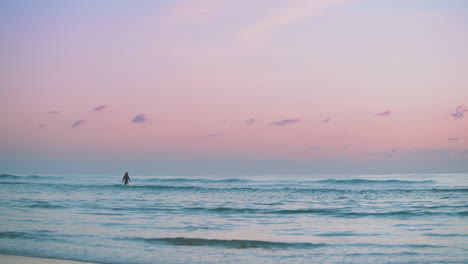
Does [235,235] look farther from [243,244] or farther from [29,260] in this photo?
[29,260]

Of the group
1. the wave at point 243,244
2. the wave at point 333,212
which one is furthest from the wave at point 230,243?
the wave at point 333,212

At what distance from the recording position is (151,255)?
10.6 metres

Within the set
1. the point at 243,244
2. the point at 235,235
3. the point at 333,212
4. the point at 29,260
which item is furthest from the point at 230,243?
the point at 333,212

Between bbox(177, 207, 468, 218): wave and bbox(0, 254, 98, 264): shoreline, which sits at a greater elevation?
bbox(177, 207, 468, 218): wave

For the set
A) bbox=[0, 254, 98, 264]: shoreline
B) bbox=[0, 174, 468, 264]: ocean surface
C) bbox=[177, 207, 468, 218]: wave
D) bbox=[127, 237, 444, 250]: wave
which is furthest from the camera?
bbox=[177, 207, 468, 218]: wave

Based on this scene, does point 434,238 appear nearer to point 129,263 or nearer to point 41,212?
point 129,263

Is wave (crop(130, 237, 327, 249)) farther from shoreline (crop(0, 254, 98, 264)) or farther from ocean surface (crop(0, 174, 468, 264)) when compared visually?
shoreline (crop(0, 254, 98, 264))

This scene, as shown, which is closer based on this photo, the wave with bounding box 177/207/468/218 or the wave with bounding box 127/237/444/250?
the wave with bounding box 127/237/444/250

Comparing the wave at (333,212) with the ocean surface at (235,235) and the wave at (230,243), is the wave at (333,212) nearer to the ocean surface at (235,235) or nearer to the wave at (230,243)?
the ocean surface at (235,235)

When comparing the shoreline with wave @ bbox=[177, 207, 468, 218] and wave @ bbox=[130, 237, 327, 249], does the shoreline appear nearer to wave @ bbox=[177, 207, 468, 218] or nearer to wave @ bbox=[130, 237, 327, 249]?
wave @ bbox=[130, 237, 327, 249]

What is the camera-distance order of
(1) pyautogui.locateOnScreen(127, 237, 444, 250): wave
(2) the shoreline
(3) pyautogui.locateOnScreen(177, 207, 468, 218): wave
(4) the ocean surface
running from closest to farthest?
(2) the shoreline
(4) the ocean surface
(1) pyautogui.locateOnScreen(127, 237, 444, 250): wave
(3) pyautogui.locateOnScreen(177, 207, 468, 218): wave

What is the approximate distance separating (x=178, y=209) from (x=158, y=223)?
596cm

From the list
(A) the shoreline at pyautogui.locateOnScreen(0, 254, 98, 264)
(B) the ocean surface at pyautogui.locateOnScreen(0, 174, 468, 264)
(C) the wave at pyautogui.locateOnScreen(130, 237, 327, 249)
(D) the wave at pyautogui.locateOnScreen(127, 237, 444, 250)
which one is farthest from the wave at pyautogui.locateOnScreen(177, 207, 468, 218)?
(A) the shoreline at pyautogui.locateOnScreen(0, 254, 98, 264)

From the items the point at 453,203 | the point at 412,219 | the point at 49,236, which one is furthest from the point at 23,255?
the point at 453,203
